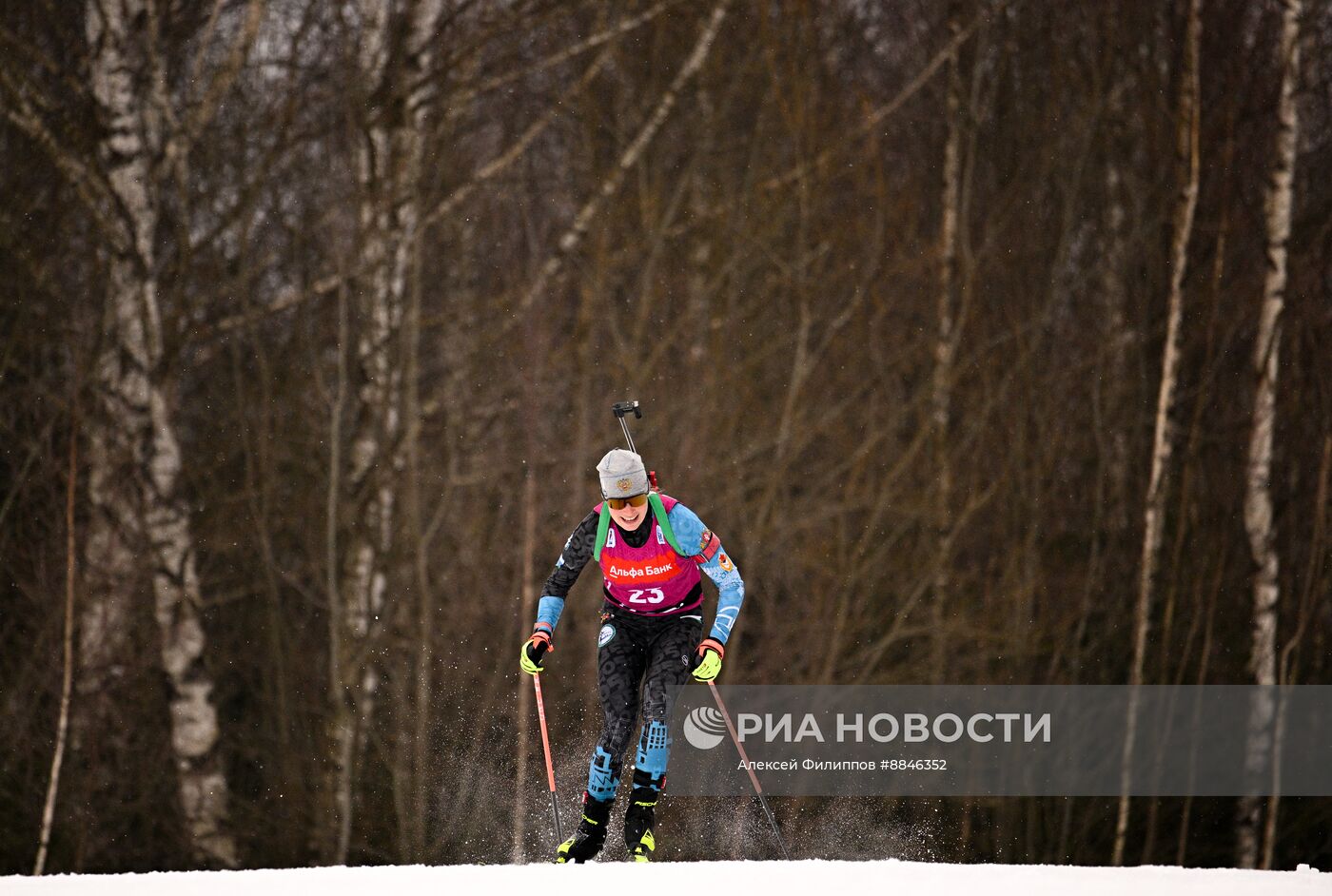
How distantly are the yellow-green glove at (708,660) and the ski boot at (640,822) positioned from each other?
510 mm

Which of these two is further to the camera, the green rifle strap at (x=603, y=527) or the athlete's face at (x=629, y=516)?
the green rifle strap at (x=603, y=527)

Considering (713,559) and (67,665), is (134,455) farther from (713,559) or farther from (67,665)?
(713,559)

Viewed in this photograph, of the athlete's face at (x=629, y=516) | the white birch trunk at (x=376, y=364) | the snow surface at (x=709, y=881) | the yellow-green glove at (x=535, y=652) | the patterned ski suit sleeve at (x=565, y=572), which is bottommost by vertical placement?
the snow surface at (x=709, y=881)

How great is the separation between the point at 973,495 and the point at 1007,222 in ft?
6.42

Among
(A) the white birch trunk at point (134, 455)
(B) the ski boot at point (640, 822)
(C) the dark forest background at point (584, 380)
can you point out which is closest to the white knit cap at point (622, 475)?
(B) the ski boot at point (640, 822)

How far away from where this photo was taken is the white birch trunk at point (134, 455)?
8.47m

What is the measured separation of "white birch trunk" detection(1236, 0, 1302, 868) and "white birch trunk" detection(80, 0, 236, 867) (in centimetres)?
716

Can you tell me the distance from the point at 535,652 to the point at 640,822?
0.76 metres

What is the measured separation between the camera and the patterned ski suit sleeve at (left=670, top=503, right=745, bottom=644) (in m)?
5.11

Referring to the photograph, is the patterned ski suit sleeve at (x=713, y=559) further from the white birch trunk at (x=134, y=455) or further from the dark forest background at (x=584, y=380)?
the white birch trunk at (x=134, y=455)

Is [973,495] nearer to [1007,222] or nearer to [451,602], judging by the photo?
[1007,222]

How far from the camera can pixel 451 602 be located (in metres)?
8.95

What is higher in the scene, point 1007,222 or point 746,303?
point 1007,222

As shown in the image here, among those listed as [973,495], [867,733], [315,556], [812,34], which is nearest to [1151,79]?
[812,34]
